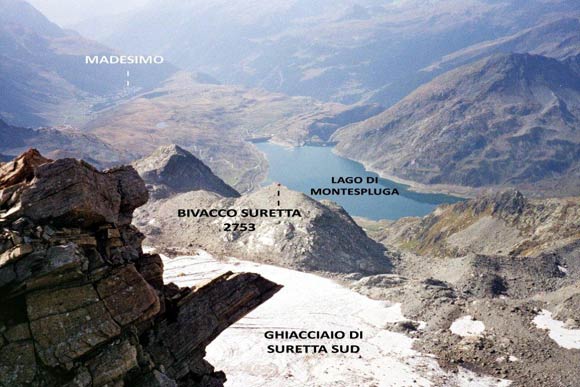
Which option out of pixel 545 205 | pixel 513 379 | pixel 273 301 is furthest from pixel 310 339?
pixel 545 205

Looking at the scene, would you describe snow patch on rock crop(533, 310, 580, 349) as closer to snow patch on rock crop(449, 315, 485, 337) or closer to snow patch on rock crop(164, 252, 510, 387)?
snow patch on rock crop(449, 315, 485, 337)

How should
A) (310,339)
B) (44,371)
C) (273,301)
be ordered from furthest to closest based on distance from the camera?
(273,301)
(310,339)
(44,371)

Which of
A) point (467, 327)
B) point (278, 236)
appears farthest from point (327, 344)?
point (278, 236)

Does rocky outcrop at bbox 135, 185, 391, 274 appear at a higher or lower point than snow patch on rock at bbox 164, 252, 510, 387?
higher

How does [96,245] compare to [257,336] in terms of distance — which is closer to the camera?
[96,245]

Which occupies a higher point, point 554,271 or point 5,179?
point 5,179

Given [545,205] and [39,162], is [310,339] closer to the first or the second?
[39,162]

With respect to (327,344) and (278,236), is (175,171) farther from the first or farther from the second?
(327,344)

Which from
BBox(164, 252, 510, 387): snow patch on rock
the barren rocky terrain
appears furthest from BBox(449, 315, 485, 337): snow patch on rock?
BBox(164, 252, 510, 387): snow patch on rock
